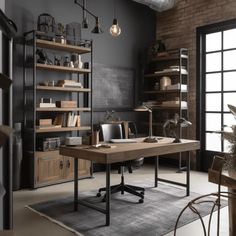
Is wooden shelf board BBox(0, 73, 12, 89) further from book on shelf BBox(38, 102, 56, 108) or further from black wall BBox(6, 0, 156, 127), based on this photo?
black wall BBox(6, 0, 156, 127)

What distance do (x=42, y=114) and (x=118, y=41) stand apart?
2.10 m

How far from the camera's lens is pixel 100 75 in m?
5.35

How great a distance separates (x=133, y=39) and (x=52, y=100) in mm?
2198

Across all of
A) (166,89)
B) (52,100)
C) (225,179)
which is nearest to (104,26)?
(166,89)

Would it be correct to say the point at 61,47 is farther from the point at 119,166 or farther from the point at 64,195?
the point at 64,195

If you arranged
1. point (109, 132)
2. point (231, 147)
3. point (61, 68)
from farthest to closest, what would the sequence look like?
1. point (61, 68)
2. point (109, 132)
3. point (231, 147)

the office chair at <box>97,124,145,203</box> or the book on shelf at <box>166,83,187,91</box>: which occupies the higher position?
the book on shelf at <box>166,83,187,91</box>

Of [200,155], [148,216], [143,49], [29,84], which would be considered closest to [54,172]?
[29,84]

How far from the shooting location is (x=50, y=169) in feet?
14.1

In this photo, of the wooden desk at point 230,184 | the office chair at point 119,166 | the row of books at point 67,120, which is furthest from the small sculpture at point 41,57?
the wooden desk at point 230,184

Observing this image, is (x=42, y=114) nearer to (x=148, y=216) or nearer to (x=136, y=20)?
(x=148, y=216)

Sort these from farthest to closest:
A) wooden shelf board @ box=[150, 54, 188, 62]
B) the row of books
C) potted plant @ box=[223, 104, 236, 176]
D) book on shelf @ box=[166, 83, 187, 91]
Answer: wooden shelf board @ box=[150, 54, 188, 62] < book on shelf @ box=[166, 83, 187, 91] < the row of books < potted plant @ box=[223, 104, 236, 176]

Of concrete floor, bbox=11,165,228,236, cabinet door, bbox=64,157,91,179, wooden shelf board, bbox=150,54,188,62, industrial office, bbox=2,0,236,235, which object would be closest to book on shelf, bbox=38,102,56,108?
industrial office, bbox=2,0,236,235

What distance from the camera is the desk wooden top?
2.83 meters
